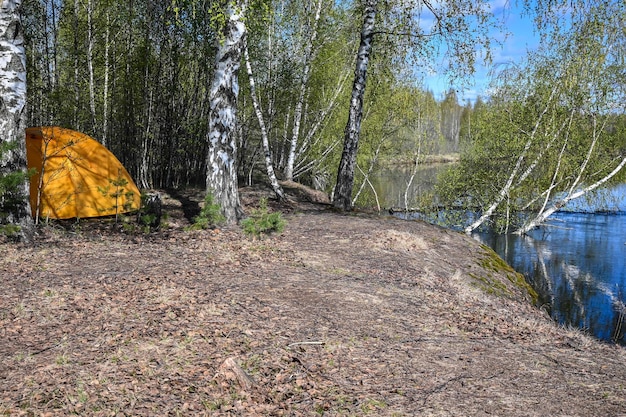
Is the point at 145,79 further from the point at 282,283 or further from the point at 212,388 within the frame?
the point at 212,388

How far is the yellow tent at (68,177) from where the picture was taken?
9.09 metres

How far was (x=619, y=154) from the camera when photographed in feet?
64.3

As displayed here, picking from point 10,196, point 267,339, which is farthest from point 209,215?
point 267,339

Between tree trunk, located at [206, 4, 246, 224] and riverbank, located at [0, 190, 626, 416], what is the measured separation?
44.9 inches

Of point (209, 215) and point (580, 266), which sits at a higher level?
point (209, 215)

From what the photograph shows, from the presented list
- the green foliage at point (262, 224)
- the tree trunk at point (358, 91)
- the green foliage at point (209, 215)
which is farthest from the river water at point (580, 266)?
the green foliage at point (209, 215)

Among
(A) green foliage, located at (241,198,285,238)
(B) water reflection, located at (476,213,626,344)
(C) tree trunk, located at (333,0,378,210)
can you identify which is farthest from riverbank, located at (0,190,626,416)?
(B) water reflection, located at (476,213,626,344)

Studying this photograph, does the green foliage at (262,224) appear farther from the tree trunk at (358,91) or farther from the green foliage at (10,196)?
the tree trunk at (358,91)

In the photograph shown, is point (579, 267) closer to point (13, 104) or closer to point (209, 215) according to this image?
point (209, 215)

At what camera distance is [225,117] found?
859cm

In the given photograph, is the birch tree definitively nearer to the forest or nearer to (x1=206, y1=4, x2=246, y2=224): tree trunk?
the forest

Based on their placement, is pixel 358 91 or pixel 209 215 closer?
pixel 209 215

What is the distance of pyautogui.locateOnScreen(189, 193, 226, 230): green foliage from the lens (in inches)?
325

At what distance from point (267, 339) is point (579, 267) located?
46.3 ft
